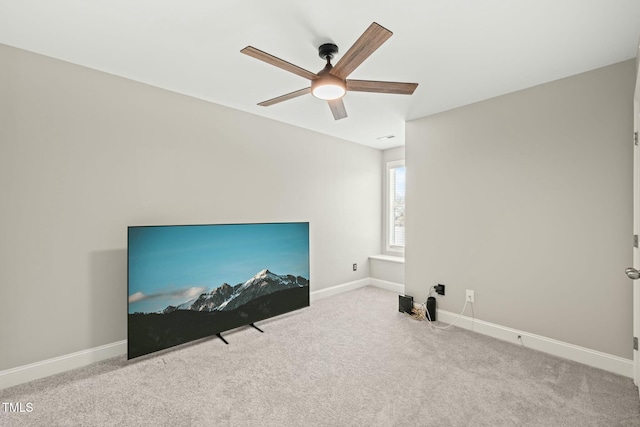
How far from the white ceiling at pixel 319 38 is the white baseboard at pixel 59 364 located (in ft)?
7.52

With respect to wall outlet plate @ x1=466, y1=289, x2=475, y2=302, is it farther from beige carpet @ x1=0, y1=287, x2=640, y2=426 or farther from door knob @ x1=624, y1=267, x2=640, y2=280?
door knob @ x1=624, y1=267, x2=640, y2=280

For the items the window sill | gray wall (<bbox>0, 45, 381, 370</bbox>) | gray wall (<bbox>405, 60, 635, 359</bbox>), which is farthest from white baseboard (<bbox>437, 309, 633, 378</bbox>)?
gray wall (<bbox>0, 45, 381, 370</bbox>)

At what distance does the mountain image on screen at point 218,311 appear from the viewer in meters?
2.34

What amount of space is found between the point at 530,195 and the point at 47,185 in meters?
4.02

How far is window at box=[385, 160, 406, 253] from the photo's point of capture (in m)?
4.99

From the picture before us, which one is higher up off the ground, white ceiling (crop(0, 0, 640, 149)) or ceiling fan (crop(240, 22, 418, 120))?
white ceiling (crop(0, 0, 640, 149))

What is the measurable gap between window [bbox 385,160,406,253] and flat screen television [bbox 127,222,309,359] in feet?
7.06

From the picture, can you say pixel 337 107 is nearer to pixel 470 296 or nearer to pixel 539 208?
pixel 539 208

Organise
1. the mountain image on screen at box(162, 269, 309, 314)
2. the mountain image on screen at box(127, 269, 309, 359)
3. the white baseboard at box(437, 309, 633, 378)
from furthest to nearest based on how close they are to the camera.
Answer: the mountain image on screen at box(162, 269, 309, 314)
the mountain image on screen at box(127, 269, 309, 359)
the white baseboard at box(437, 309, 633, 378)

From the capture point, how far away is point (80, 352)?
2314 mm

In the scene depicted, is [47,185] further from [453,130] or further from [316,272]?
[453,130]

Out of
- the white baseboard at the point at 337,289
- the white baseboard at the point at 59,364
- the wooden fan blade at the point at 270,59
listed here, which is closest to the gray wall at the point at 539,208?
the white baseboard at the point at 337,289

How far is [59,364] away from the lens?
2215mm

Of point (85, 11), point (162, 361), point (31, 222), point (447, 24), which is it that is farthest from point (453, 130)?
point (31, 222)
